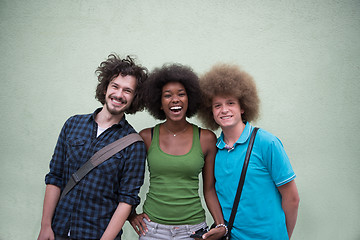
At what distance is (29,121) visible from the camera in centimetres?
342

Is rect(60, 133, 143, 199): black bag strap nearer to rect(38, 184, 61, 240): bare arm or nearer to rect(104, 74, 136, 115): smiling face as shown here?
rect(38, 184, 61, 240): bare arm

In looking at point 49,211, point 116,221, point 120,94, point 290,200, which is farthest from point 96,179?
point 290,200

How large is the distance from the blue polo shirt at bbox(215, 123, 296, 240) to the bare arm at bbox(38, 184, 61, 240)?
5.47 feet

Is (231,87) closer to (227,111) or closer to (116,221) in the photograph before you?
(227,111)

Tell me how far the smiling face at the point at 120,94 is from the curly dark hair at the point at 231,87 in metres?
0.77

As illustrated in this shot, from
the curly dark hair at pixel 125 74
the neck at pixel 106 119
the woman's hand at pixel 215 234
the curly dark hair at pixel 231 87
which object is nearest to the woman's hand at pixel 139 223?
the woman's hand at pixel 215 234

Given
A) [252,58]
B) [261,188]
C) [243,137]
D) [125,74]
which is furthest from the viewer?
[252,58]

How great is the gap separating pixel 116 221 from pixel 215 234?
2.96 ft

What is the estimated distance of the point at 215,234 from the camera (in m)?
2.06

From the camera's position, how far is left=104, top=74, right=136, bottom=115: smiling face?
7.27 ft

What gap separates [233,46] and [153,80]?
143 centimetres

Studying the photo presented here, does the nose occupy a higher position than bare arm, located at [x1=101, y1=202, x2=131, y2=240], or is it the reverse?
the nose

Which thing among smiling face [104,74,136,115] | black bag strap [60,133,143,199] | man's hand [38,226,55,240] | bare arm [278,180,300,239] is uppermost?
smiling face [104,74,136,115]

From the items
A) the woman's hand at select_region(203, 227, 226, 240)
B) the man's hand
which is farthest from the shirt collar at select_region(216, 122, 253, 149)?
the man's hand
